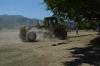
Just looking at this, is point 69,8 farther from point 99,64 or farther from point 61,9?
point 99,64

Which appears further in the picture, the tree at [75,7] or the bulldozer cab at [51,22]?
the bulldozer cab at [51,22]

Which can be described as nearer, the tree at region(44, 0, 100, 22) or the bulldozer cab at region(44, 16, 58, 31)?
the tree at region(44, 0, 100, 22)

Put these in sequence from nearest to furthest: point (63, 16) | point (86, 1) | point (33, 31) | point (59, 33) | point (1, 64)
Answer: point (1, 64) → point (86, 1) → point (63, 16) → point (33, 31) → point (59, 33)

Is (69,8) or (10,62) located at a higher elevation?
(69,8)

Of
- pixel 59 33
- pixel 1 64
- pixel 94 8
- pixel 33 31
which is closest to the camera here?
pixel 1 64

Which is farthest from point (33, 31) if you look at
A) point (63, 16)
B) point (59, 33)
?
point (63, 16)

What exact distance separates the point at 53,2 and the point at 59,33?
10418mm

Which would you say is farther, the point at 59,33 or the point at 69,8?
the point at 59,33

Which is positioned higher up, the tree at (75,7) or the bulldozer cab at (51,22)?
the tree at (75,7)

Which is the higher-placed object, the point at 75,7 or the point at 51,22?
the point at 75,7

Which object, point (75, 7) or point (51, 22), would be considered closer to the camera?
point (75, 7)

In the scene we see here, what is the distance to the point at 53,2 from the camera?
50.7 feet

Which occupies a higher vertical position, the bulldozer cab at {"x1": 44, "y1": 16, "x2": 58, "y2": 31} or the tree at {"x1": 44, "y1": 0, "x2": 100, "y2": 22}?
the tree at {"x1": 44, "y1": 0, "x2": 100, "y2": 22}

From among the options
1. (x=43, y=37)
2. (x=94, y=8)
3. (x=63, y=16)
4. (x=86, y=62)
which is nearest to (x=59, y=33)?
(x=43, y=37)
